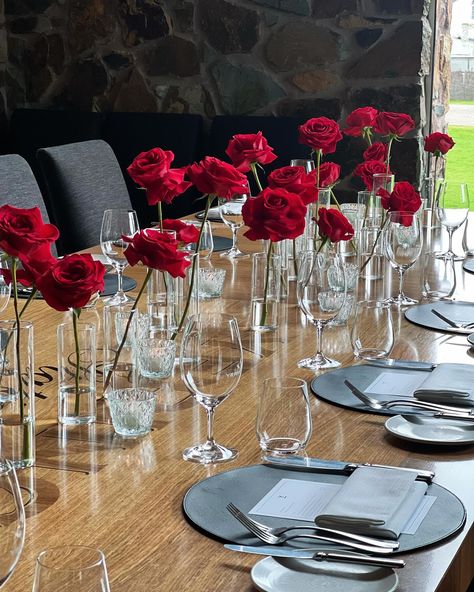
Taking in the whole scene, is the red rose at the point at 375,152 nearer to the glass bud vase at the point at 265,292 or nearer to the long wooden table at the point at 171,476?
the glass bud vase at the point at 265,292

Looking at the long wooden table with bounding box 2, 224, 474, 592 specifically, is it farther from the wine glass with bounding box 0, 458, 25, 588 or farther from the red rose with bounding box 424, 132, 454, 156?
the red rose with bounding box 424, 132, 454, 156

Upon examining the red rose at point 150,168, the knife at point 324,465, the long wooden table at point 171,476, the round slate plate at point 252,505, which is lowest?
the long wooden table at point 171,476

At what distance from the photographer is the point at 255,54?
4840 mm

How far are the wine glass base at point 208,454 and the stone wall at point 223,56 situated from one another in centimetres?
348

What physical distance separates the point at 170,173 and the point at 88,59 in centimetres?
371

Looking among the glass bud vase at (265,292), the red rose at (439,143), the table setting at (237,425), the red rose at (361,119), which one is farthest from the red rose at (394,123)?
the glass bud vase at (265,292)

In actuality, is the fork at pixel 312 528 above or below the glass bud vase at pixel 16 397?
below

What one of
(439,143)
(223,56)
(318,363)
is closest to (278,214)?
(318,363)

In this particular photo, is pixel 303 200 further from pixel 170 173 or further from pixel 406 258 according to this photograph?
pixel 406 258

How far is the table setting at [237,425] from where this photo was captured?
3.33 ft

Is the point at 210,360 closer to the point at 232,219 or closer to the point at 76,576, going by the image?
the point at 76,576

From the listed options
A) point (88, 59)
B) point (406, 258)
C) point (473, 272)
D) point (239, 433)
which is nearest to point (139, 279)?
point (406, 258)

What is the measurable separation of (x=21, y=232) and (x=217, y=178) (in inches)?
21.2

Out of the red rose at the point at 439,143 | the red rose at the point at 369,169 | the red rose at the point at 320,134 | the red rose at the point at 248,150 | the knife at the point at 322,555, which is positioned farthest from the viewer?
the red rose at the point at 439,143
